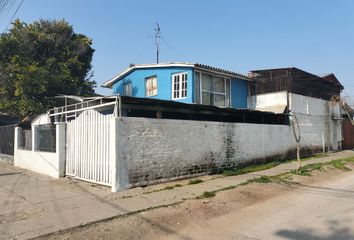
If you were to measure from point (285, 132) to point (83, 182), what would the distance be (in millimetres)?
11531

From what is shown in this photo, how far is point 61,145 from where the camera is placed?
42.9ft

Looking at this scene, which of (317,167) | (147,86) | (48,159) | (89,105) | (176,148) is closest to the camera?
(176,148)

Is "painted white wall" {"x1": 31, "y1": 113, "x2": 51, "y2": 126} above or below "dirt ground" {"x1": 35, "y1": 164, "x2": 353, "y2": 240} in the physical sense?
above

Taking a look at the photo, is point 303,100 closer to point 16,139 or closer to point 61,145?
point 61,145

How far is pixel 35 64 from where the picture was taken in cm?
2127

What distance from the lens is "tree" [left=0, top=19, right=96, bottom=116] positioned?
20.6 m

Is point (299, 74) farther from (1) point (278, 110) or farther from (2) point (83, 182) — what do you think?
(2) point (83, 182)

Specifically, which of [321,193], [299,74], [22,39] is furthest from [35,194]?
[299,74]

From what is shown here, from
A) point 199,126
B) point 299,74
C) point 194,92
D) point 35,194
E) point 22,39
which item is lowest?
point 35,194

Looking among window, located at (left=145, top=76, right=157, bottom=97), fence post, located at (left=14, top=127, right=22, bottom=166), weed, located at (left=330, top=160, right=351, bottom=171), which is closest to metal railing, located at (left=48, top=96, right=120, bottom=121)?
fence post, located at (left=14, top=127, right=22, bottom=166)

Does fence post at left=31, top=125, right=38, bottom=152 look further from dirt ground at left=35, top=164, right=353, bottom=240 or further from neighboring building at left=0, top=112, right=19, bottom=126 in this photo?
neighboring building at left=0, top=112, right=19, bottom=126

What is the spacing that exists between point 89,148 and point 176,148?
292 centimetres

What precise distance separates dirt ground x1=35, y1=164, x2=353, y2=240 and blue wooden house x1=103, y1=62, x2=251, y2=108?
7.89 meters

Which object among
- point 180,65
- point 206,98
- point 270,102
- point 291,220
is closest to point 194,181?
point 291,220
